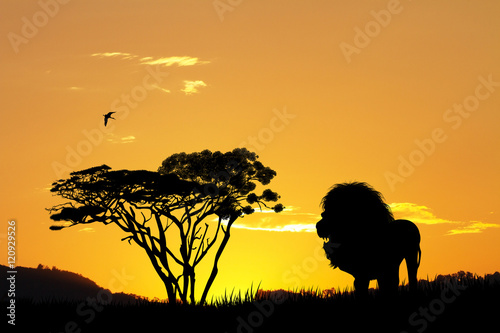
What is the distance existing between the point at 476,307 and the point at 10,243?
56.0 ft

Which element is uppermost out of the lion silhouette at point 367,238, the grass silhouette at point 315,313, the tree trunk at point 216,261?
the tree trunk at point 216,261

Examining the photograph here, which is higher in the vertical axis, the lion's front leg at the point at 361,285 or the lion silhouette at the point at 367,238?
the lion silhouette at the point at 367,238

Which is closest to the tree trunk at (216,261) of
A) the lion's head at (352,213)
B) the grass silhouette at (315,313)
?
the grass silhouette at (315,313)

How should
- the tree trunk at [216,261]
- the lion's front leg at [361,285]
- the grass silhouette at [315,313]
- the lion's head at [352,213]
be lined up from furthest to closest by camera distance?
the tree trunk at [216,261], the lion's head at [352,213], the lion's front leg at [361,285], the grass silhouette at [315,313]

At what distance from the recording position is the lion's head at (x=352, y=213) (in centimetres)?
1541

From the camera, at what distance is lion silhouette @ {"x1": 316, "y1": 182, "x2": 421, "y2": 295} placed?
1510cm

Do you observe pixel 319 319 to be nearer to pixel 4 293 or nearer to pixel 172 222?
pixel 4 293

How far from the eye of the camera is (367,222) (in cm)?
1541

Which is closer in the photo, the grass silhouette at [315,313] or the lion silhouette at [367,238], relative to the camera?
the grass silhouette at [315,313]

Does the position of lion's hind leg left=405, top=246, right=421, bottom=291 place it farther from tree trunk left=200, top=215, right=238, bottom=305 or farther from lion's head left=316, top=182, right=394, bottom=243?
tree trunk left=200, top=215, right=238, bottom=305

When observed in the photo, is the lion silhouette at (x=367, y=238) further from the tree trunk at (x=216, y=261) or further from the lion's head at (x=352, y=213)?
the tree trunk at (x=216, y=261)

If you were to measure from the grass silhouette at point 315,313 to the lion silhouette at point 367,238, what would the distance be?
0.48 meters

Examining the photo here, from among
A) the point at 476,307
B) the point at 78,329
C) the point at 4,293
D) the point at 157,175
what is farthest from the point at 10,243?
the point at 157,175

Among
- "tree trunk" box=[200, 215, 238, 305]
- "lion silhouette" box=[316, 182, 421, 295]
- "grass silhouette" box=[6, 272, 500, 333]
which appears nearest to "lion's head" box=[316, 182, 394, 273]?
"lion silhouette" box=[316, 182, 421, 295]
